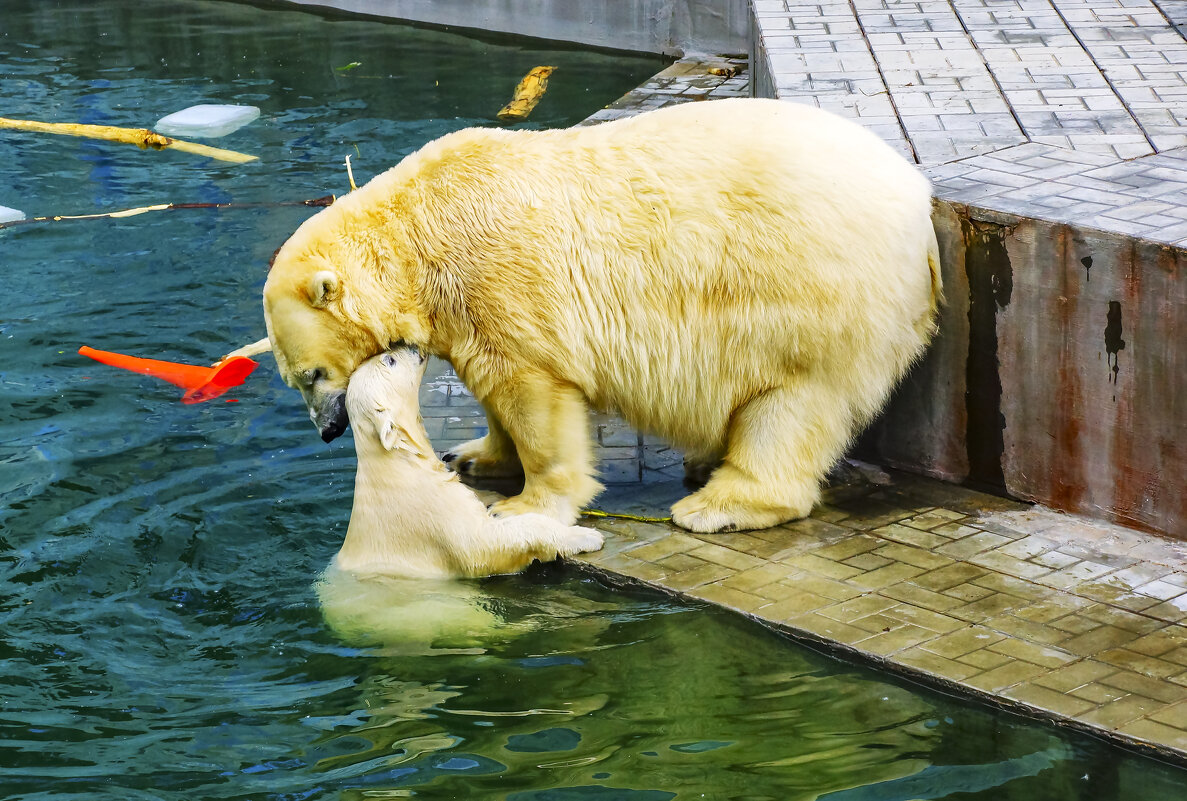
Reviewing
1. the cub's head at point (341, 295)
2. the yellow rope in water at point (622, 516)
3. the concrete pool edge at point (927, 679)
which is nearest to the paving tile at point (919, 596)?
the concrete pool edge at point (927, 679)

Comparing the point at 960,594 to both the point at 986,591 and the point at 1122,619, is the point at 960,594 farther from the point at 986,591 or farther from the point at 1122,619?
the point at 1122,619

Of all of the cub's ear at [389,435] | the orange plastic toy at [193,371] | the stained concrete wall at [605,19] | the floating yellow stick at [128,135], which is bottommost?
the orange plastic toy at [193,371]

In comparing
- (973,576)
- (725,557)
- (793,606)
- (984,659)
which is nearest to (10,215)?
(725,557)

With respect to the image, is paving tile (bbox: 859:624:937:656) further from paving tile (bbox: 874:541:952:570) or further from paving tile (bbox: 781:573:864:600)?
paving tile (bbox: 874:541:952:570)

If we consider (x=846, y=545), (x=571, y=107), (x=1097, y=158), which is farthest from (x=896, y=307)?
(x=571, y=107)

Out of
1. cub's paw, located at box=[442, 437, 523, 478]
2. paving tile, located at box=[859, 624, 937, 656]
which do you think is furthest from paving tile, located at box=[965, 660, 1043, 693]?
cub's paw, located at box=[442, 437, 523, 478]

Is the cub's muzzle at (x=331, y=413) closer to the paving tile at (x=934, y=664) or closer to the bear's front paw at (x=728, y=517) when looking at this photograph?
the bear's front paw at (x=728, y=517)

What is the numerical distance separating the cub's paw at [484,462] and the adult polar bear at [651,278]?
0.58 m

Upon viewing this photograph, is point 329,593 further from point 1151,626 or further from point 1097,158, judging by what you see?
point 1097,158

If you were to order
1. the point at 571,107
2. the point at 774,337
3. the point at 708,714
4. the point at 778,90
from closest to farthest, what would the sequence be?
the point at 708,714
the point at 774,337
the point at 778,90
the point at 571,107

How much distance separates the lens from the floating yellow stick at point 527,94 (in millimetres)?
10305

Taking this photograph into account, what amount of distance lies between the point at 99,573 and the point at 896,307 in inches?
116

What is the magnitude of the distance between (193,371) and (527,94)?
4847 millimetres

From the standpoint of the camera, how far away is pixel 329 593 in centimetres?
466
